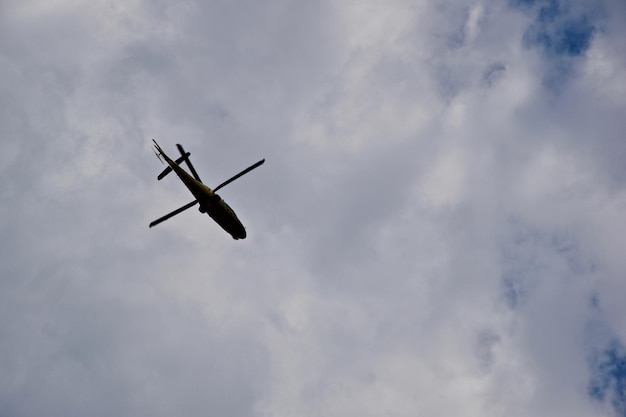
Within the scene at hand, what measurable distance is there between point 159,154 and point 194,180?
13.1 feet

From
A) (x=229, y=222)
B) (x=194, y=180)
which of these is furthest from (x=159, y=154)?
(x=229, y=222)

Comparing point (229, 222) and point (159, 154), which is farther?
point (229, 222)

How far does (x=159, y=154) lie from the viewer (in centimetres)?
4159

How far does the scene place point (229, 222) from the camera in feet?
150

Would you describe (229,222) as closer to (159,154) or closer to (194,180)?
(194,180)

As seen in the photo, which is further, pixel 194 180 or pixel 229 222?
pixel 229 222

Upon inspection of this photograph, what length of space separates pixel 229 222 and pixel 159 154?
958cm

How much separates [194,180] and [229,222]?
6.13 metres

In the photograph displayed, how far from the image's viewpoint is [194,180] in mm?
41938
